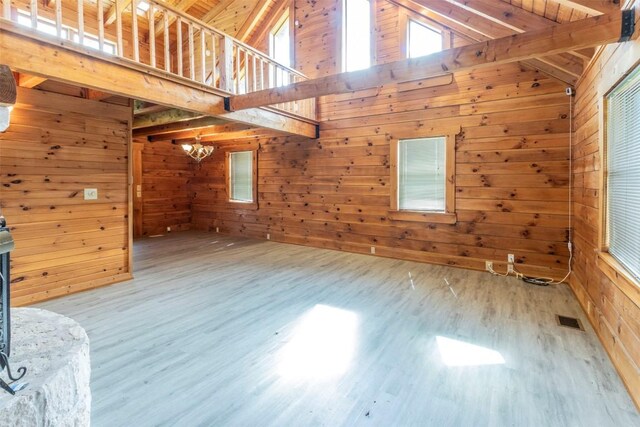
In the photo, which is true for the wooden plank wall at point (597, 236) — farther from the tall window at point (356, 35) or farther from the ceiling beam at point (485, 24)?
the tall window at point (356, 35)

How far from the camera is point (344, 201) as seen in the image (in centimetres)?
585

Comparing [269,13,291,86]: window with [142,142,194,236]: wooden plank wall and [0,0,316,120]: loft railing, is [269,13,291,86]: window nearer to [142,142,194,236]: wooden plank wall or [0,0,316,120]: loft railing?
[0,0,316,120]: loft railing

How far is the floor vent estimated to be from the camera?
279 cm

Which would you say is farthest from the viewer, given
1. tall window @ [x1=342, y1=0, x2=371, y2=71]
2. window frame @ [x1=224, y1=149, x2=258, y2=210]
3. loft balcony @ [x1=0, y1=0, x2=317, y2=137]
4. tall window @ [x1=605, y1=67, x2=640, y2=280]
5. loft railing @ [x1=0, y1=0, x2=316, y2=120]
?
window frame @ [x1=224, y1=149, x2=258, y2=210]

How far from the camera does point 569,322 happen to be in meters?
2.87

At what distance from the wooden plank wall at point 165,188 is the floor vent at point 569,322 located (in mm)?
7993

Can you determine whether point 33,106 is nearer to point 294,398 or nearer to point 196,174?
point 294,398

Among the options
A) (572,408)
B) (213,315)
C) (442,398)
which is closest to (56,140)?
(213,315)

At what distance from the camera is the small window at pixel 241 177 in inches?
288

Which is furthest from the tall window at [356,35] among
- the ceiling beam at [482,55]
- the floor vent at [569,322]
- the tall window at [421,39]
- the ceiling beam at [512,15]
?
the floor vent at [569,322]

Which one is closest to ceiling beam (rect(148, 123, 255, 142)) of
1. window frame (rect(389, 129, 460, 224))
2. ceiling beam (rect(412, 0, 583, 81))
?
window frame (rect(389, 129, 460, 224))

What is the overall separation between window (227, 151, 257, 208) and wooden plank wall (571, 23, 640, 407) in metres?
5.70

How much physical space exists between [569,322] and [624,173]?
1.43m

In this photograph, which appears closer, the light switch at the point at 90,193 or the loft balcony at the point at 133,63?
the loft balcony at the point at 133,63
